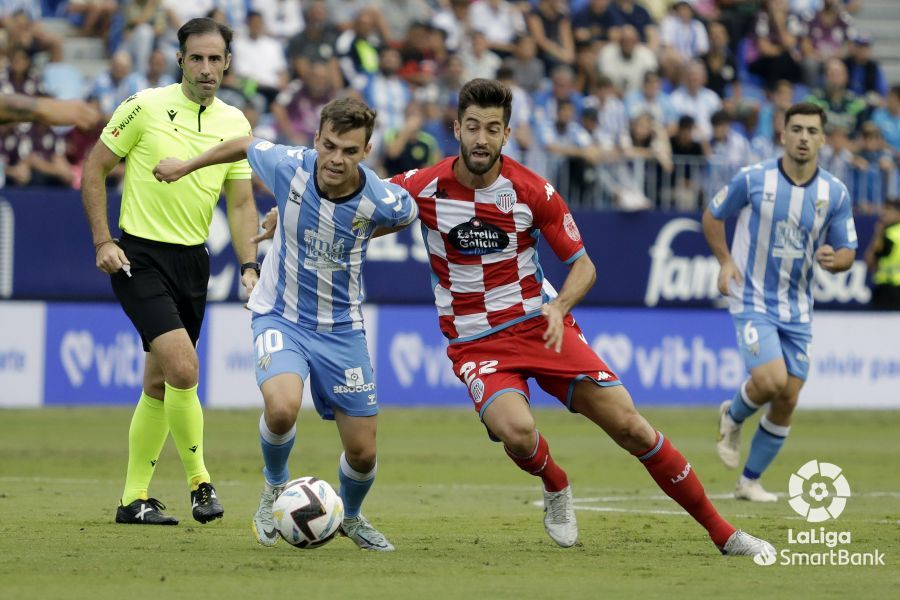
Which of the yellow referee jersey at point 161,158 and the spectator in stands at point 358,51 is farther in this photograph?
the spectator in stands at point 358,51

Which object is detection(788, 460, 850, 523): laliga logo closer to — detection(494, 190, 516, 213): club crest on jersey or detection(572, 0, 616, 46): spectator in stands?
detection(494, 190, 516, 213): club crest on jersey

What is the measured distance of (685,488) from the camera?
7508 mm

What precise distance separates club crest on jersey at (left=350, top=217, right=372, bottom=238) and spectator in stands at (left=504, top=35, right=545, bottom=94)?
44.5 ft

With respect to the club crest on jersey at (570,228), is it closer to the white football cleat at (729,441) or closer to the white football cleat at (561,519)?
the white football cleat at (561,519)

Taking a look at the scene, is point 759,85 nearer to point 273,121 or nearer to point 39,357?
point 273,121

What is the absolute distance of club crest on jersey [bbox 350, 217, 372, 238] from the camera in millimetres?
7570

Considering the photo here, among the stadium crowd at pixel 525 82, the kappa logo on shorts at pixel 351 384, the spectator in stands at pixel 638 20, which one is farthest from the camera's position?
the spectator in stands at pixel 638 20

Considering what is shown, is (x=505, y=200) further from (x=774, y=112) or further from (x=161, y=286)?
(x=774, y=112)

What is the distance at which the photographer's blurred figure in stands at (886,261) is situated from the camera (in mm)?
19359

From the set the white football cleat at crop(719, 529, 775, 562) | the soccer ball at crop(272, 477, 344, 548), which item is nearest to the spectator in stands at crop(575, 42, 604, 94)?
the white football cleat at crop(719, 529, 775, 562)

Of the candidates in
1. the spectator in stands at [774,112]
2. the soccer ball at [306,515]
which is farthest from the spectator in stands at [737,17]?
the soccer ball at [306,515]

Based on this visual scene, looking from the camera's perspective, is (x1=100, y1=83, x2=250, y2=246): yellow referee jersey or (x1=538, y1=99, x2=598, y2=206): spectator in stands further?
(x1=538, y1=99, x2=598, y2=206): spectator in stands

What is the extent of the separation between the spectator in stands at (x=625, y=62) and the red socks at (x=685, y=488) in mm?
14720

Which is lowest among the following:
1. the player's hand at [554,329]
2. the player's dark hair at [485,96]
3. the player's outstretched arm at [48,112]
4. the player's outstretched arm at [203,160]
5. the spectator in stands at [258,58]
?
the player's hand at [554,329]
